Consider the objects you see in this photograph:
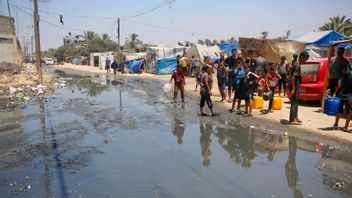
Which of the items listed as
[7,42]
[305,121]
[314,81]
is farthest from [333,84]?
[7,42]

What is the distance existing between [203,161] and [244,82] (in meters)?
4.39

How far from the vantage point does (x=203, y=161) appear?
5906 millimetres

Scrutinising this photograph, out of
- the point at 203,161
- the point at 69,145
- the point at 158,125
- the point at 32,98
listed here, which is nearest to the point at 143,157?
the point at 203,161

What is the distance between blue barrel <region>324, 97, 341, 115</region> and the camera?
9.09 m

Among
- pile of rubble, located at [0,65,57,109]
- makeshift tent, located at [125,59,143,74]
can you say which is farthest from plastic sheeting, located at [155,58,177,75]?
pile of rubble, located at [0,65,57,109]

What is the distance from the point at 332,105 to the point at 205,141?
13.5ft

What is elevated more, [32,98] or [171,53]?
[171,53]

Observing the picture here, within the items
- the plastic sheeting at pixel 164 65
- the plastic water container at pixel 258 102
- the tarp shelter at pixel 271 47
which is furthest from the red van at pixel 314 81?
the plastic sheeting at pixel 164 65

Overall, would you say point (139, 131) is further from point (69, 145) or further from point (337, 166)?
point (337, 166)

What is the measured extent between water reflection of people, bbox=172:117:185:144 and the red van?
4439 mm

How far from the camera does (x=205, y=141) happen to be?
23.9ft

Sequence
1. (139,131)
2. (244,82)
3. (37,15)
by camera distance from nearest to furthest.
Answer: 1. (139,131)
2. (244,82)
3. (37,15)

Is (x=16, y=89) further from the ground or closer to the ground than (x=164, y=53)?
closer to the ground

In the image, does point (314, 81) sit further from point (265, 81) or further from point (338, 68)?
point (338, 68)
